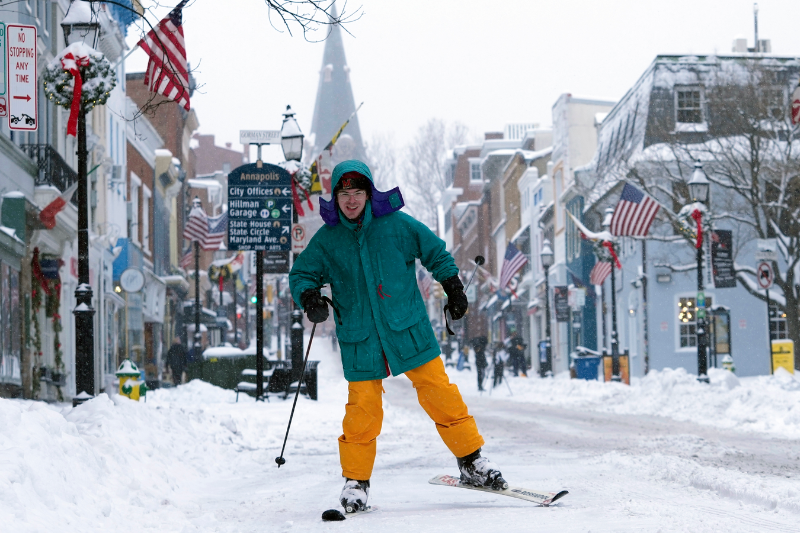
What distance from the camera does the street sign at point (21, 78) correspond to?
8.89 m

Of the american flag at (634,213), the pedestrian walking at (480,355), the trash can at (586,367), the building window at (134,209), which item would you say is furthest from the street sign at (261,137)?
the building window at (134,209)

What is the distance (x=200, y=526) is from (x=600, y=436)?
7.62 metres

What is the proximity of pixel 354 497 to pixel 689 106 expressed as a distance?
29.2m

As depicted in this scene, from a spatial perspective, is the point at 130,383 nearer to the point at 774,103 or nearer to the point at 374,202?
the point at 374,202

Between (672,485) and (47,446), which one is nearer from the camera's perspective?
(47,446)

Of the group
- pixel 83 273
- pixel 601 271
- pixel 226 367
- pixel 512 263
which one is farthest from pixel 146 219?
pixel 83 273

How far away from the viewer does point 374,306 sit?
18.8ft

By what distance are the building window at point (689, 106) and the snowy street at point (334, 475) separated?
19.6 m

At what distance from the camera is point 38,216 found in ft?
70.7

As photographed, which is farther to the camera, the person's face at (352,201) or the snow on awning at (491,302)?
the snow on awning at (491,302)

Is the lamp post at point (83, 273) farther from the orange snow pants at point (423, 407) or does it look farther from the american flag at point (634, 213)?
the american flag at point (634, 213)

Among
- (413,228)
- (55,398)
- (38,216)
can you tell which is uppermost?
(38,216)

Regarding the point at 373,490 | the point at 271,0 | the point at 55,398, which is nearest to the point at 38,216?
the point at 55,398

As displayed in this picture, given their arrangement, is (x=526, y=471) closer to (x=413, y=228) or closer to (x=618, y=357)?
(x=413, y=228)
